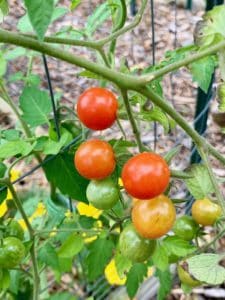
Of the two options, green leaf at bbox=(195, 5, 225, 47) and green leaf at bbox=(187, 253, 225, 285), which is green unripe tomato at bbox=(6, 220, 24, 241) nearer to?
green leaf at bbox=(187, 253, 225, 285)

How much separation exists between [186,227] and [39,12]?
1.57ft

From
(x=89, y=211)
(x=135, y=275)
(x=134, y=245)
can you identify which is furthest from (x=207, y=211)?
(x=89, y=211)

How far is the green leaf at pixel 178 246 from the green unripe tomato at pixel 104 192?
0.77ft

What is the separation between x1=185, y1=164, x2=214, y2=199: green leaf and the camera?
82 centimetres

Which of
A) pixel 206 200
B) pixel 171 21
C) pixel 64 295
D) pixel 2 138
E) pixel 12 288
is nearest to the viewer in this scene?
pixel 206 200

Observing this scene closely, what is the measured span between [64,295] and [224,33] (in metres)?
0.83

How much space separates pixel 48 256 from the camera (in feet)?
3.60

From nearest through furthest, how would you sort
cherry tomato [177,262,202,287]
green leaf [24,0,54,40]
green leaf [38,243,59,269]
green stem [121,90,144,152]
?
green leaf [24,0,54,40] → green stem [121,90,144,152] → cherry tomato [177,262,202,287] → green leaf [38,243,59,269]

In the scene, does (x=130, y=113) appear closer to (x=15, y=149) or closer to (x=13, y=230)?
(x=15, y=149)

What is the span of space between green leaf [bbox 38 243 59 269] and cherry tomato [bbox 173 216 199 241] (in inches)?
11.7

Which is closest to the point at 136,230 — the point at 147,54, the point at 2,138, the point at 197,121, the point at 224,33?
the point at 224,33

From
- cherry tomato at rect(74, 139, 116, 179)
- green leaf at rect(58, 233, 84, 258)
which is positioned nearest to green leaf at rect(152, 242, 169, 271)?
green leaf at rect(58, 233, 84, 258)

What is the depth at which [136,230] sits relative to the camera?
2.39 feet

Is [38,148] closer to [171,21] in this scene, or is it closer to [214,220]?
[214,220]
